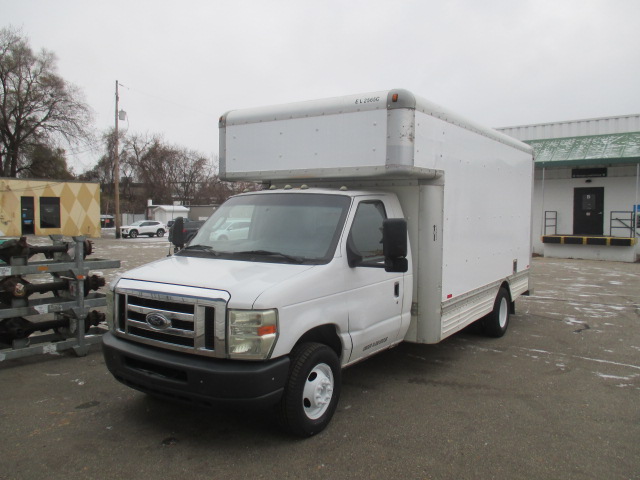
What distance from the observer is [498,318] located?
742 cm

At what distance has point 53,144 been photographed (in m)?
42.4

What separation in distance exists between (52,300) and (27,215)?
3282 centimetres

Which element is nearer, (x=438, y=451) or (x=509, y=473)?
(x=509, y=473)

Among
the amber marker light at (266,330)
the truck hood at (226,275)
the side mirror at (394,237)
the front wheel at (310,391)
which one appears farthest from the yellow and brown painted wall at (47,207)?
the amber marker light at (266,330)

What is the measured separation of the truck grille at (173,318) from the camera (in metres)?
3.69

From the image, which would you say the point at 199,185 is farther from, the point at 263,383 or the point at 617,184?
the point at 263,383

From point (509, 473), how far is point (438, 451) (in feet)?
1.74

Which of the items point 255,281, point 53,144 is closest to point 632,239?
point 255,281

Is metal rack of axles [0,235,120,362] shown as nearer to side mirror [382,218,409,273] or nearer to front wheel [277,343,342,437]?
front wheel [277,343,342,437]

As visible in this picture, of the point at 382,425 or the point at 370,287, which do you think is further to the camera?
the point at 370,287

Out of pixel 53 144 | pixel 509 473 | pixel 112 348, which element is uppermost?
pixel 53 144

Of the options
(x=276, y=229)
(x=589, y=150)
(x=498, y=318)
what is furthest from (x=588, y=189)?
(x=276, y=229)

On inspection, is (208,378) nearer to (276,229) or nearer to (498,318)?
(276,229)

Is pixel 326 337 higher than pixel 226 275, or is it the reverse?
pixel 226 275
